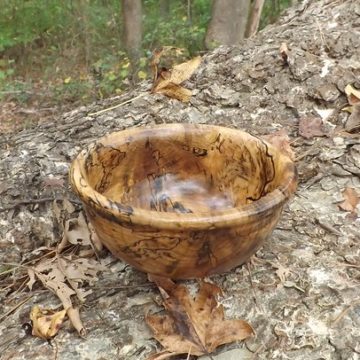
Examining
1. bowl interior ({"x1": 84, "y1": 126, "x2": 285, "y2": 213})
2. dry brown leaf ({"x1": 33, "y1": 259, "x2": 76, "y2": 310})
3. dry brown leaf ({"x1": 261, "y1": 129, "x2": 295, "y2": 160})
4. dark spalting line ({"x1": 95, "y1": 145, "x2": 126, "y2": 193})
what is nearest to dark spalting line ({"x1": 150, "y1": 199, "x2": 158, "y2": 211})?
bowl interior ({"x1": 84, "y1": 126, "x2": 285, "y2": 213})

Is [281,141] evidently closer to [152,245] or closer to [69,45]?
[152,245]

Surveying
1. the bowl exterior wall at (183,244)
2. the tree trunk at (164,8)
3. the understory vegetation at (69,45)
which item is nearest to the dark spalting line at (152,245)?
the bowl exterior wall at (183,244)

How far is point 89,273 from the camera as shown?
4.76 feet

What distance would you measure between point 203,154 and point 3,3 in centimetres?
443

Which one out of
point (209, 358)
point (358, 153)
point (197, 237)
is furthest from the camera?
point (358, 153)

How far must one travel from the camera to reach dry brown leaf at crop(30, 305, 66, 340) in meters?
1.27

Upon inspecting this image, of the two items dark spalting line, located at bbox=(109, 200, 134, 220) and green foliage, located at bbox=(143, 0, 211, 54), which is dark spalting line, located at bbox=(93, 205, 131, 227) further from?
green foliage, located at bbox=(143, 0, 211, 54)

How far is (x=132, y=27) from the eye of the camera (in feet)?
15.5

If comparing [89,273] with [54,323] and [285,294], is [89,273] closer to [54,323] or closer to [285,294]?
[54,323]

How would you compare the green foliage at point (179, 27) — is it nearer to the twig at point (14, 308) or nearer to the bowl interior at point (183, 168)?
the bowl interior at point (183, 168)

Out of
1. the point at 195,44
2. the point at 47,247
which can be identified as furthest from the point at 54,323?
the point at 195,44

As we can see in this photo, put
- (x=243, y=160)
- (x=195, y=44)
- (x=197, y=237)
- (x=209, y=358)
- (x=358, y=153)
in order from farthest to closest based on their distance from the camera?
(x=195, y=44) → (x=358, y=153) → (x=243, y=160) → (x=209, y=358) → (x=197, y=237)

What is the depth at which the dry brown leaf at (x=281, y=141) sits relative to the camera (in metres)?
1.90

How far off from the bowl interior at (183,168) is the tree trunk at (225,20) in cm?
308
